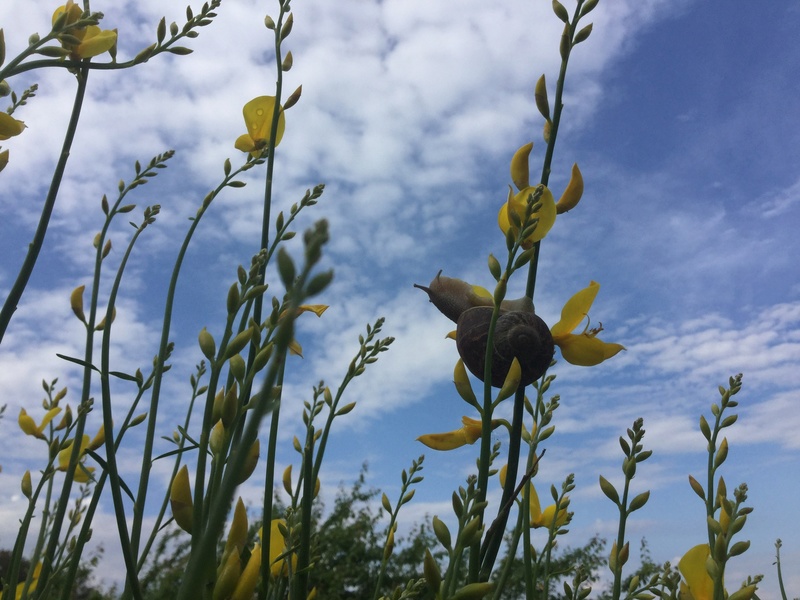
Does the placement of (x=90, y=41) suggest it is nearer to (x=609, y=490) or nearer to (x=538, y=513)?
(x=609, y=490)

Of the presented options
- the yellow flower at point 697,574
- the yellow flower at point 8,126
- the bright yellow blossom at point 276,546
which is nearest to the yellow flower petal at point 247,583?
the bright yellow blossom at point 276,546

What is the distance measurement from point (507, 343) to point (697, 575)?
562 millimetres

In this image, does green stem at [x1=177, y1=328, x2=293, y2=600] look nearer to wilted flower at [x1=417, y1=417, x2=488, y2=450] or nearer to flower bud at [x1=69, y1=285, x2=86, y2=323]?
wilted flower at [x1=417, y1=417, x2=488, y2=450]

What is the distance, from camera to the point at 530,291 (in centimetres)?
117

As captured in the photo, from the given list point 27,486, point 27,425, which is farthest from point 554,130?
point 27,425

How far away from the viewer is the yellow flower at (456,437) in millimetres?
1232

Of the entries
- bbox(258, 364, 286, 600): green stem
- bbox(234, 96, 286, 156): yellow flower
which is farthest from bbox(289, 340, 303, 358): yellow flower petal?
bbox(234, 96, 286, 156): yellow flower

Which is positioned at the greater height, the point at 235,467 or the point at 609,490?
the point at 609,490

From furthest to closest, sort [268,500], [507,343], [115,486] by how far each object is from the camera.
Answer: [507,343]
[268,500]
[115,486]

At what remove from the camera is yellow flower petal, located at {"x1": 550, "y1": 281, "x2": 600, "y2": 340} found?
1261 millimetres

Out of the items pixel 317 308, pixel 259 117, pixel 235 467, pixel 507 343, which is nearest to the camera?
pixel 235 467

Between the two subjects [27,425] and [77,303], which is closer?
[77,303]

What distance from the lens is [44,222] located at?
112 centimetres

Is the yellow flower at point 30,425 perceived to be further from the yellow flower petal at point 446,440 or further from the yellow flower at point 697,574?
the yellow flower at point 697,574
